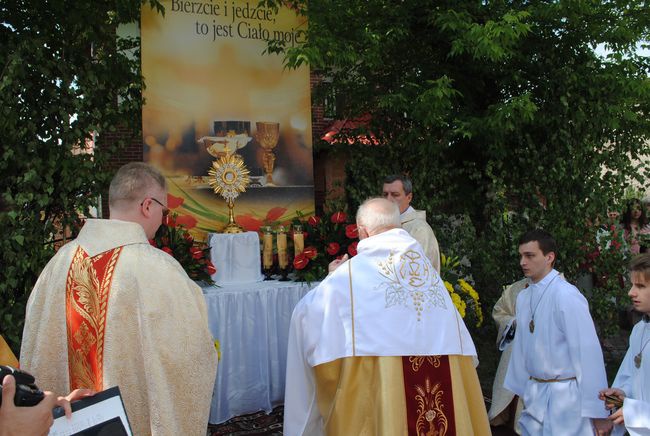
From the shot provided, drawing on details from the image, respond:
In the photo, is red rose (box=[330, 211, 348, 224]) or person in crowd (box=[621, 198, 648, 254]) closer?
red rose (box=[330, 211, 348, 224])

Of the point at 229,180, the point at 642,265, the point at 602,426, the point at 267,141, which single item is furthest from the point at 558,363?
the point at 267,141

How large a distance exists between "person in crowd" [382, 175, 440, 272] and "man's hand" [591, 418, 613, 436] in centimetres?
213

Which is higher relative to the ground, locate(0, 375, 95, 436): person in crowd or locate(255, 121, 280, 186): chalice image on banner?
locate(255, 121, 280, 186): chalice image on banner

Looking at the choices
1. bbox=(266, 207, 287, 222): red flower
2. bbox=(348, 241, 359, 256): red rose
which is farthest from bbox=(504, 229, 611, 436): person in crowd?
bbox=(266, 207, 287, 222): red flower

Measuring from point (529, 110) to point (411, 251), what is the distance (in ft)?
11.3

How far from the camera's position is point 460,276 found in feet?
24.3

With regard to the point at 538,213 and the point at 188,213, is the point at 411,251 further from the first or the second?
the point at 538,213

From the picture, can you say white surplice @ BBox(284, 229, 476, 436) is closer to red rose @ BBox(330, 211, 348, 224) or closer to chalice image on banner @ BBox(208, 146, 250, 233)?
red rose @ BBox(330, 211, 348, 224)

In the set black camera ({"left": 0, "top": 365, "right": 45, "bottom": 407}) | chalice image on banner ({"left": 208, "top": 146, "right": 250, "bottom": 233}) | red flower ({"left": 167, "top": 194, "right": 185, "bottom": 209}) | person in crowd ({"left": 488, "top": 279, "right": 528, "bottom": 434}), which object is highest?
chalice image on banner ({"left": 208, "top": 146, "right": 250, "bottom": 233})

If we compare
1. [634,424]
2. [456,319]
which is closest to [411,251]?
[456,319]

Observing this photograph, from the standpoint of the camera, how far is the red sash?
319 cm

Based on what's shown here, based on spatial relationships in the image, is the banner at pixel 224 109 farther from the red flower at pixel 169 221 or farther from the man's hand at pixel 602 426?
the man's hand at pixel 602 426

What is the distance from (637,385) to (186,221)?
4.82 m

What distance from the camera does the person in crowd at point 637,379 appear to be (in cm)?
283
